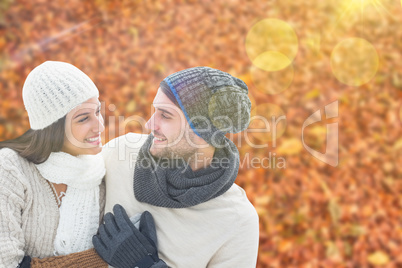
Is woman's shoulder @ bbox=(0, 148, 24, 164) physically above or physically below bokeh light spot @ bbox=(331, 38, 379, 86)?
above

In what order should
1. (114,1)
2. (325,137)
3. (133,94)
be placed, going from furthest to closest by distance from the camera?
(114,1) → (133,94) → (325,137)

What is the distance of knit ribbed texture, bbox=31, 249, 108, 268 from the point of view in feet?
4.99

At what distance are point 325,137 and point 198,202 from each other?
1900mm

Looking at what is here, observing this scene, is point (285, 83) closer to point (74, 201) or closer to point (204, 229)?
point (204, 229)

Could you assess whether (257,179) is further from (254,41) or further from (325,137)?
(254,41)

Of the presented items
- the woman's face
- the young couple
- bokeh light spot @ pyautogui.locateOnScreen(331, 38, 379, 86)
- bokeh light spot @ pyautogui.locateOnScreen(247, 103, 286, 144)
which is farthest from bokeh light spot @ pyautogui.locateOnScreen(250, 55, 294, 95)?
the woman's face

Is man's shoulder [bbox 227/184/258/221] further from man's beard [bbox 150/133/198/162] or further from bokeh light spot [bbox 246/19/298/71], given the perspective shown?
bokeh light spot [bbox 246/19/298/71]

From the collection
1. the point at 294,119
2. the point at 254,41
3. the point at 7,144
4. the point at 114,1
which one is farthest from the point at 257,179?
the point at 114,1

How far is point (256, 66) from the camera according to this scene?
369 cm

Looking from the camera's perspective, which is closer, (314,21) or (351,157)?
(351,157)

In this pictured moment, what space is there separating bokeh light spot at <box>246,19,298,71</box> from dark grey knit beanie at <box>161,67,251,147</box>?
6.92 feet

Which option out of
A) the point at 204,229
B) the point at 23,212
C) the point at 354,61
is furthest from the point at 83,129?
the point at 354,61

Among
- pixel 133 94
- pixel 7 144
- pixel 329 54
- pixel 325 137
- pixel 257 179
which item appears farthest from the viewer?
pixel 329 54

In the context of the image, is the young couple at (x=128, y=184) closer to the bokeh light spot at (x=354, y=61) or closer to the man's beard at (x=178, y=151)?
the man's beard at (x=178, y=151)
